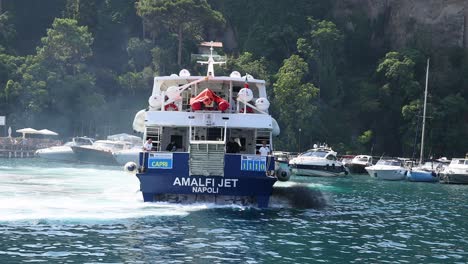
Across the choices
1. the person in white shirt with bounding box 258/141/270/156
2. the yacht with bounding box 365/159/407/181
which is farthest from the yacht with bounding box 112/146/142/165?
the person in white shirt with bounding box 258/141/270/156

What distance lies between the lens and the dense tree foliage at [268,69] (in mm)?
81250

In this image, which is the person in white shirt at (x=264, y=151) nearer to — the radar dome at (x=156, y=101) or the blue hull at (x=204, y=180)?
the blue hull at (x=204, y=180)

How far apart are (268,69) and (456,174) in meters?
30.5

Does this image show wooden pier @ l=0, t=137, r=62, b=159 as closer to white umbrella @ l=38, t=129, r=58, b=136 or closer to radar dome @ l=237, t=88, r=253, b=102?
white umbrella @ l=38, t=129, r=58, b=136

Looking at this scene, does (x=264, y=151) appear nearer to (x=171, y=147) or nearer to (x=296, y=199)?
(x=171, y=147)

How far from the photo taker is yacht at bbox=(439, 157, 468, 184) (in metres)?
62.8

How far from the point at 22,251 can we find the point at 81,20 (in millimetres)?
79529

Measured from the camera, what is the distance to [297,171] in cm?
6519

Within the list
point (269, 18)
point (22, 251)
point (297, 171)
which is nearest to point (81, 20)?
point (269, 18)

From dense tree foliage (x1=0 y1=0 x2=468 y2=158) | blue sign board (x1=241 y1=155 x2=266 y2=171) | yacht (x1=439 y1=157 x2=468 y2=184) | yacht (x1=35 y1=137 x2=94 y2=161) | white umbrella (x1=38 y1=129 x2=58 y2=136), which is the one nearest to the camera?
blue sign board (x1=241 y1=155 x2=266 y2=171)

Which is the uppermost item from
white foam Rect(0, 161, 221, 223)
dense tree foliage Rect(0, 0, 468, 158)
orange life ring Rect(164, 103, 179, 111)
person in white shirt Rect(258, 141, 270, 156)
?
dense tree foliage Rect(0, 0, 468, 158)

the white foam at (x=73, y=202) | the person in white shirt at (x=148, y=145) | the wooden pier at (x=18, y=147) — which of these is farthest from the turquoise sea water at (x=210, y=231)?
the wooden pier at (x=18, y=147)

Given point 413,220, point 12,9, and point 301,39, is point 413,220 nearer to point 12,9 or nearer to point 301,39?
point 301,39

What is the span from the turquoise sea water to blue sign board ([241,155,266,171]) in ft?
5.60
